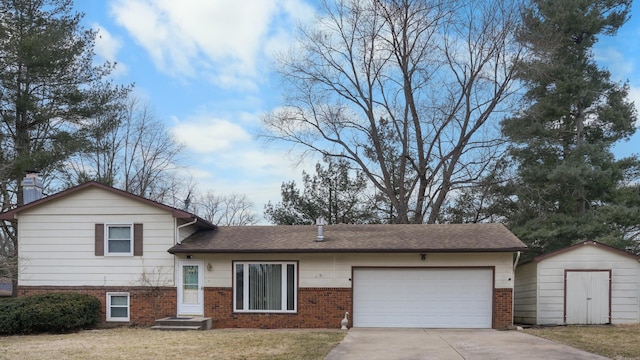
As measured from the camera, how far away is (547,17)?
24.0m

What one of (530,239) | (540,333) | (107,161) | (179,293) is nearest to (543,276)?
(540,333)

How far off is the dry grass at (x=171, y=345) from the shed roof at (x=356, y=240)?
2486mm

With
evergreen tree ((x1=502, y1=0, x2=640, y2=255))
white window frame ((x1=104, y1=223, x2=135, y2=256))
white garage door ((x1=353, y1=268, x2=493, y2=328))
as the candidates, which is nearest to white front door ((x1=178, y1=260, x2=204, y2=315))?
white window frame ((x1=104, y1=223, x2=135, y2=256))

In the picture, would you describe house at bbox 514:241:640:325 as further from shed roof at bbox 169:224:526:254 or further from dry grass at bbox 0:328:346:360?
dry grass at bbox 0:328:346:360

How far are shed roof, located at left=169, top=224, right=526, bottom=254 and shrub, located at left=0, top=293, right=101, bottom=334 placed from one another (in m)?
2.91

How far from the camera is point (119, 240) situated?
16078 mm

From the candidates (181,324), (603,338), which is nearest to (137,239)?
(181,324)

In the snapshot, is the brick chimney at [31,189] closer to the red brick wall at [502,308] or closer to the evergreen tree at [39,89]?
the evergreen tree at [39,89]

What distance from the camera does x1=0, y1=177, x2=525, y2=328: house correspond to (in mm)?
15203

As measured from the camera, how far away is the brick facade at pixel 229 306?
1539cm

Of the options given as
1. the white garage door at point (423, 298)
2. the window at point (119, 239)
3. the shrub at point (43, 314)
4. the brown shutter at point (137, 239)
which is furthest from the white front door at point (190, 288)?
the white garage door at point (423, 298)

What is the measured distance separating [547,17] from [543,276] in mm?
13412

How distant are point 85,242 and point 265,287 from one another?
5.54m

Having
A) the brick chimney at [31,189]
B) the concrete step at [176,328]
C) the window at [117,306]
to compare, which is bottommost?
the concrete step at [176,328]
